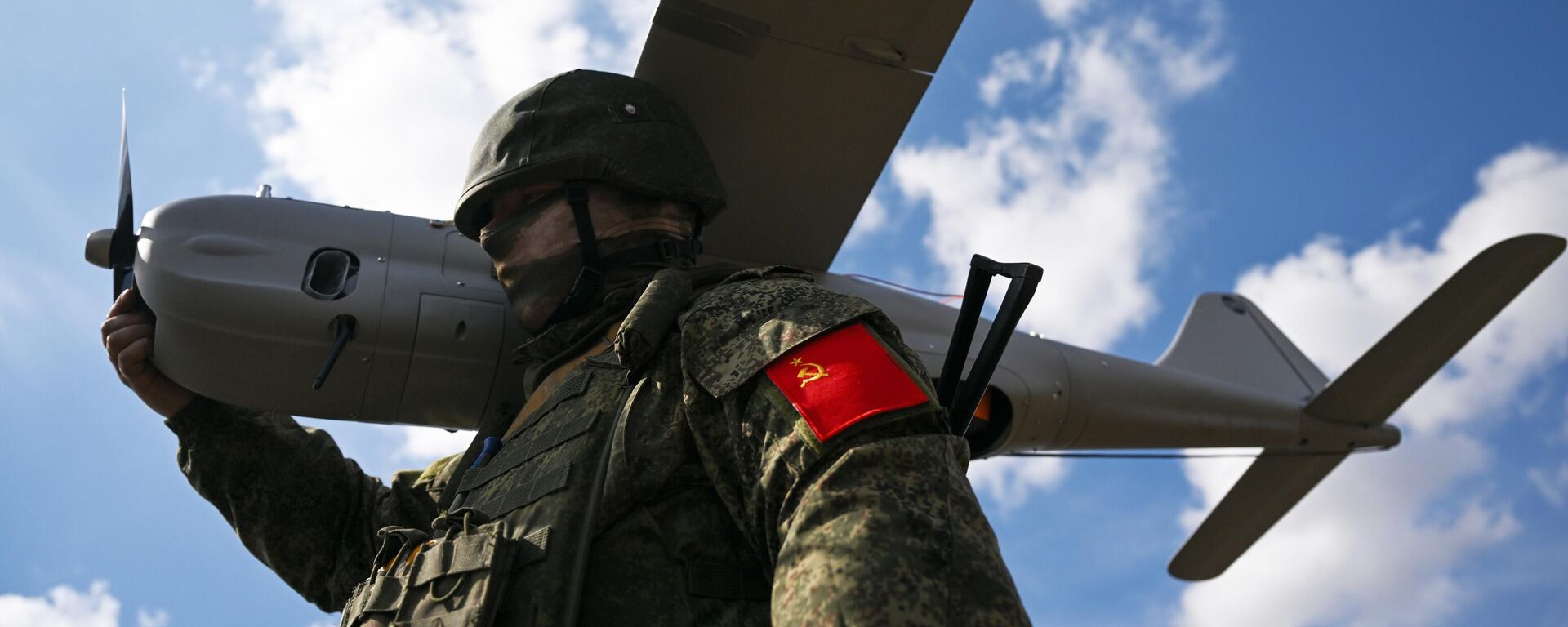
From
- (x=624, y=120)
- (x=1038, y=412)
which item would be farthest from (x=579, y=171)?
(x=1038, y=412)

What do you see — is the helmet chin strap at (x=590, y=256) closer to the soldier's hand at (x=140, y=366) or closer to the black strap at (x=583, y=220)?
the black strap at (x=583, y=220)

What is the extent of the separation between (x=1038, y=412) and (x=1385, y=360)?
3.44 meters

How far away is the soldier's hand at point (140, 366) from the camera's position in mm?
4098

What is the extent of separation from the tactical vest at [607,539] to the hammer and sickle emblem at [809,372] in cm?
36

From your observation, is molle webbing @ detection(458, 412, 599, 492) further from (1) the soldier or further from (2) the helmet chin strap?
(2) the helmet chin strap

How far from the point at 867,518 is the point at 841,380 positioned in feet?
0.96

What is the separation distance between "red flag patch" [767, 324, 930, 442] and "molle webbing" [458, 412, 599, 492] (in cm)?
56

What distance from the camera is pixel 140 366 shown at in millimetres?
4102

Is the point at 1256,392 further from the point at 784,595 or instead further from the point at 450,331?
the point at 784,595

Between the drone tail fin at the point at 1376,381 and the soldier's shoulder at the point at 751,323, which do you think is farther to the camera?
the drone tail fin at the point at 1376,381

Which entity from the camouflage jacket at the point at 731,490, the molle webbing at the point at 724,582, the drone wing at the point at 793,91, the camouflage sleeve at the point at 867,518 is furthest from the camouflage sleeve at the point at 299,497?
the camouflage sleeve at the point at 867,518

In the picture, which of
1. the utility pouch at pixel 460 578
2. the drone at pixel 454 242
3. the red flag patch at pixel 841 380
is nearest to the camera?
the red flag patch at pixel 841 380

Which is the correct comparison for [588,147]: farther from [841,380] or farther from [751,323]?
[841,380]

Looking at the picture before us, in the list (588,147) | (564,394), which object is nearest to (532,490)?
(564,394)
